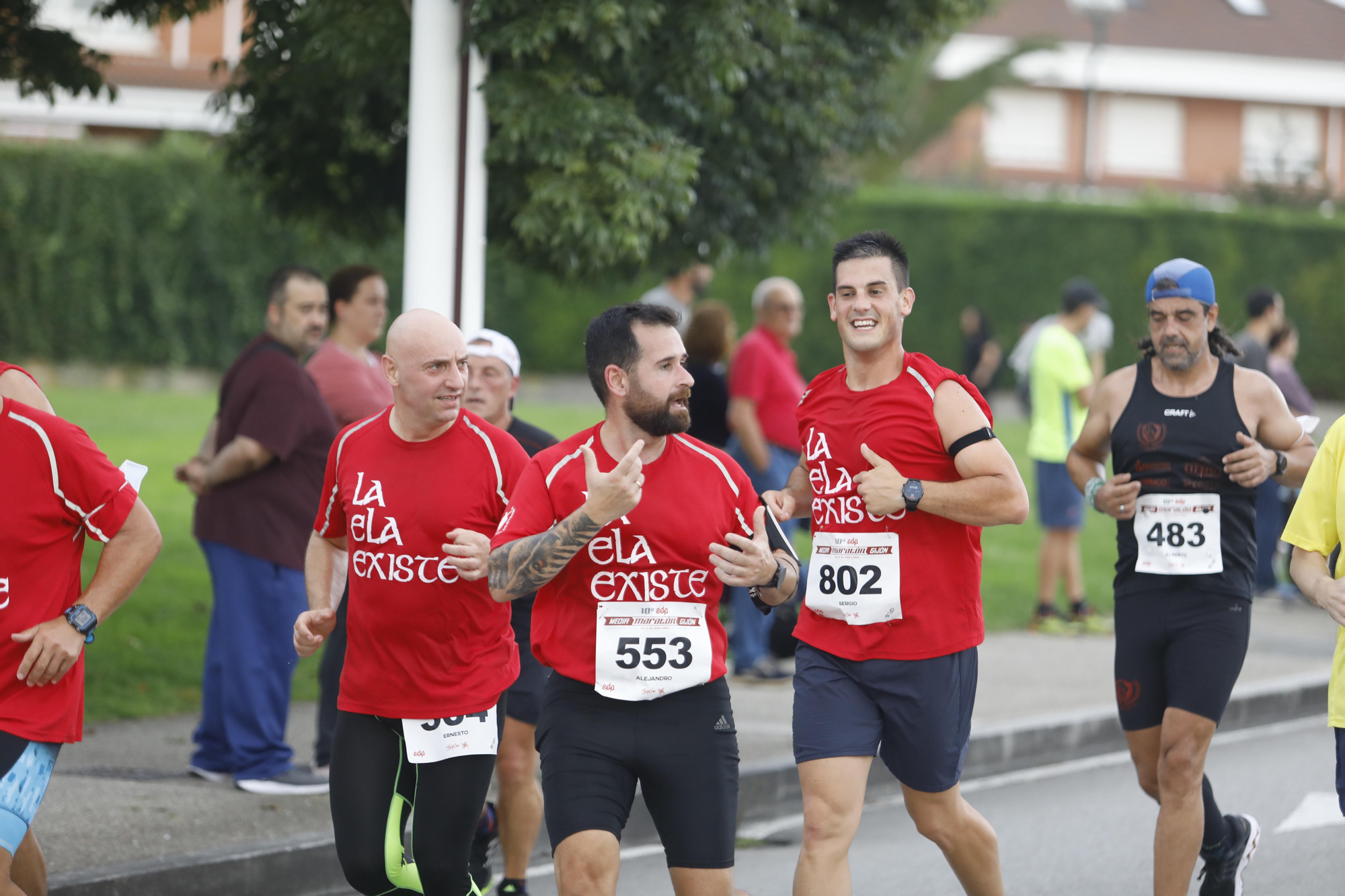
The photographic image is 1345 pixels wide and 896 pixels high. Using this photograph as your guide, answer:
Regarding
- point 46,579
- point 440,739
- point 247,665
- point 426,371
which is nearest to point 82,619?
point 46,579

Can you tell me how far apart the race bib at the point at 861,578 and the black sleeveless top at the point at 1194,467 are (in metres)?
1.15

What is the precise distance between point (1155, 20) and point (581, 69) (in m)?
Answer: 46.6

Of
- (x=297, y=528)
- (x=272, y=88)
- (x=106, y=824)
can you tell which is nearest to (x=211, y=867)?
(x=106, y=824)

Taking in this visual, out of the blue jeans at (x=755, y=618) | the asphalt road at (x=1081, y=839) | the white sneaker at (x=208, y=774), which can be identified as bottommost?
the asphalt road at (x=1081, y=839)

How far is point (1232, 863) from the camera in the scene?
18.1ft

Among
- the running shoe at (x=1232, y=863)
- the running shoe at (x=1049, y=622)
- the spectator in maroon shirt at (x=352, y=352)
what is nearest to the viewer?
the running shoe at (x=1232, y=863)

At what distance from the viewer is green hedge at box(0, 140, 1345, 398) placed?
2505cm

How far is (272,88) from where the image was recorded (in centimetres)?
870

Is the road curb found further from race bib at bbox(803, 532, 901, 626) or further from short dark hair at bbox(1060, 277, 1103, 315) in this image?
short dark hair at bbox(1060, 277, 1103, 315)

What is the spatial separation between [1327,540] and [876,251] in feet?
5.03

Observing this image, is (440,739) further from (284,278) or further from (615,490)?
(284,278)

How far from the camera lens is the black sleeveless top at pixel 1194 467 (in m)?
5.35

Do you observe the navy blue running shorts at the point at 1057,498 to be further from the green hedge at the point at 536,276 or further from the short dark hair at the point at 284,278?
the green hedge at the point at 536,276

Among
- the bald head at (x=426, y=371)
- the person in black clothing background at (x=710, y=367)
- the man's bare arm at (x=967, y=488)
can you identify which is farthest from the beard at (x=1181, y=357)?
the person in black clothing background at (x=710, y=367)
